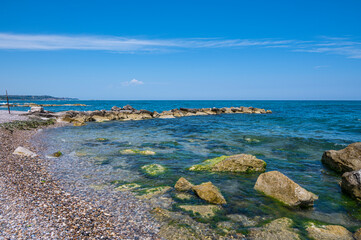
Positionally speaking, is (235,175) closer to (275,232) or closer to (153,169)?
(153,169)

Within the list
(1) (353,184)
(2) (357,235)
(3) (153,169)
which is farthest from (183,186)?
(1) (353,184)

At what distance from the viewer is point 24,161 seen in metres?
11.6

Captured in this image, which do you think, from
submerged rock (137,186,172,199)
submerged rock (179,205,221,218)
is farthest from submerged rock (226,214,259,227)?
submerged rock (137,186,172,199)

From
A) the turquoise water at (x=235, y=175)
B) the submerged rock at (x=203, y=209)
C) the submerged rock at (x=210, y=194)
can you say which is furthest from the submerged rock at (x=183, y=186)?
the submerged rock at (x=203, y=209)

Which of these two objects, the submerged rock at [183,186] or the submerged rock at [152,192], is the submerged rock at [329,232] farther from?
the submerged rock at [152,192]

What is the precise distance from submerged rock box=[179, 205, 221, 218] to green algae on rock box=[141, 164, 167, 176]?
3.79m

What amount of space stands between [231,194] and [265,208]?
1.42m

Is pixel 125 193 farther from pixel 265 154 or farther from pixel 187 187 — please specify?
pixel 265 154

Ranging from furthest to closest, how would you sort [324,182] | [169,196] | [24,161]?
[24,161] < [324,182] < [169,196]

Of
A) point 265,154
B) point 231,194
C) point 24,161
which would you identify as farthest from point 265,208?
point 24,161

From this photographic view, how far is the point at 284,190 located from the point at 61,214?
23.9 feet

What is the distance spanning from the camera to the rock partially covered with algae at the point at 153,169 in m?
10.9

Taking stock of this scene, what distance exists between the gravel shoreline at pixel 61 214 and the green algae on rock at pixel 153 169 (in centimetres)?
272

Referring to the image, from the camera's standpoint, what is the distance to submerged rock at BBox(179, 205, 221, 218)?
6868 millimetres
